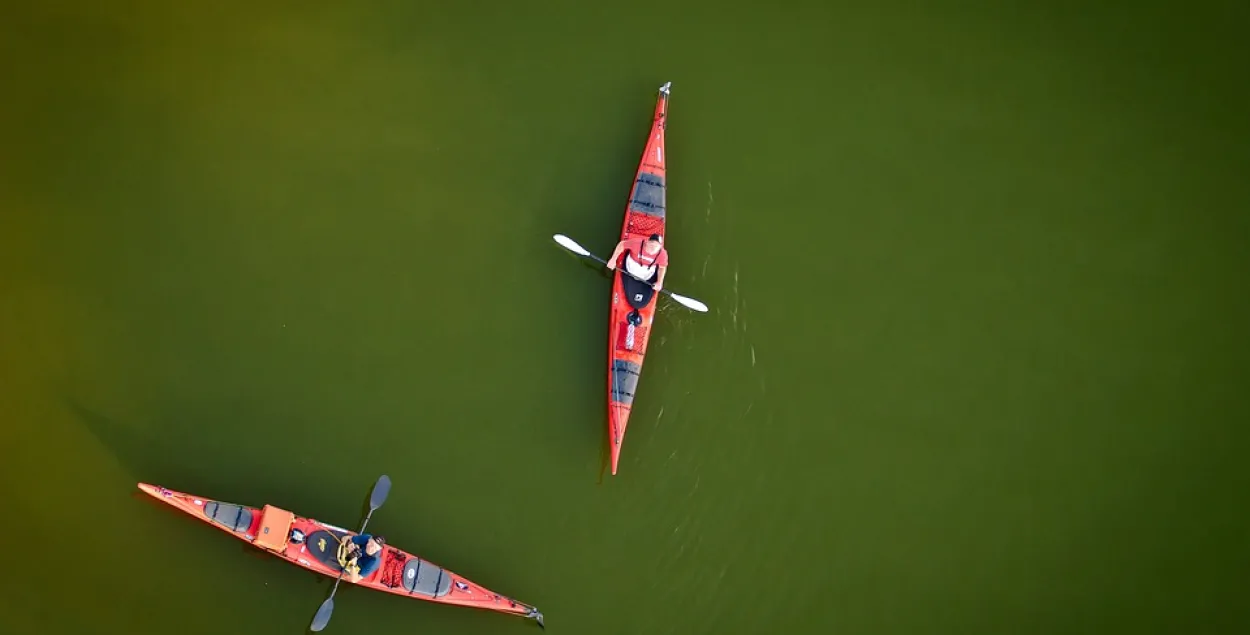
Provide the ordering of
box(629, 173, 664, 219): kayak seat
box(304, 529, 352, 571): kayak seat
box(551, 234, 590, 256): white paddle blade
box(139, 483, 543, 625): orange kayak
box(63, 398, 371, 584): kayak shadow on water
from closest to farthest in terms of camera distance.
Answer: box(139, 483, 543, 625): orange kayak, box(304, 529, 352, 571): kayak seat, box(63, 398, 371, 584): kayak shadow on water, box(551, 234, 590, 256): white paddle blade, box(629, 173, 664, 219): kayak seat

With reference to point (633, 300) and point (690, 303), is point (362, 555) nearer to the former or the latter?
point (633, 300)

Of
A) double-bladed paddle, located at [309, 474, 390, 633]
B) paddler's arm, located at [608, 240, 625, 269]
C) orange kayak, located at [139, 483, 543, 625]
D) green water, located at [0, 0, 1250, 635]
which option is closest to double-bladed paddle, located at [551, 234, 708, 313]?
paddler's arm, located at [608, 240, 625, 269]

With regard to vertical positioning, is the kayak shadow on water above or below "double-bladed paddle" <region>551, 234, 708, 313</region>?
below

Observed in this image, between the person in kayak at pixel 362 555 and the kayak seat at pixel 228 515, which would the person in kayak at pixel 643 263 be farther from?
the kayak seat at pixel 228 515

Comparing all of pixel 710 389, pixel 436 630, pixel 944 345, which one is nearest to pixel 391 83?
pixel 710 389

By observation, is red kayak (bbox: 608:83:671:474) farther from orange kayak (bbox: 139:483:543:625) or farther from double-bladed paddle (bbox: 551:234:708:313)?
orange kayak (bbox: 139:483:543:625)

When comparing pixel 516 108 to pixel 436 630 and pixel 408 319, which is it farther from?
pixel 436 630
